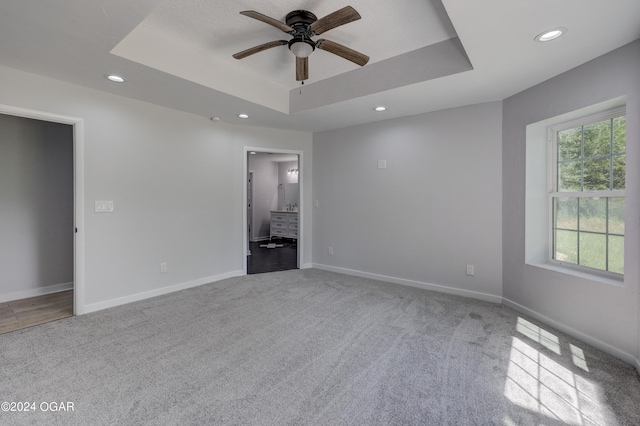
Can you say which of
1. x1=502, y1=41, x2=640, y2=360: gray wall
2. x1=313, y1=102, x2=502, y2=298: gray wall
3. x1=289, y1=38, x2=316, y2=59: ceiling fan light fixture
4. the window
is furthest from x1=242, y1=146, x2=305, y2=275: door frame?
the window

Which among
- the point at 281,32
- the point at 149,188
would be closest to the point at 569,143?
the point at 281,32

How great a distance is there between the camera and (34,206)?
3.62 meters

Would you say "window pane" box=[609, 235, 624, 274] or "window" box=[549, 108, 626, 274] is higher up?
"window" box=[549, 108, 626, 274]

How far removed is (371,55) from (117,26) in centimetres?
215

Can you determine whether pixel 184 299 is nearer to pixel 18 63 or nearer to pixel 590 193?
pixel 18 63

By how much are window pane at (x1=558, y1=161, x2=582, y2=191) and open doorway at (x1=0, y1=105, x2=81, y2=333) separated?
5079 millimetres

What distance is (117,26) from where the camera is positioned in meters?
2.01

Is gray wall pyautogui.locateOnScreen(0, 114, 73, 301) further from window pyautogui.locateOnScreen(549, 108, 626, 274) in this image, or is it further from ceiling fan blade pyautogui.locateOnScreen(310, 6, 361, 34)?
window pyautogui.locateOnScreen(549, 108, 626, 274)

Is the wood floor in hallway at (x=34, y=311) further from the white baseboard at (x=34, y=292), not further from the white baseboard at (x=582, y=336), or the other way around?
the white baseboard at (x=582, y=336)

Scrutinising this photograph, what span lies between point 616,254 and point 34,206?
6.12 meters

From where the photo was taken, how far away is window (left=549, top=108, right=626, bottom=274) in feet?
7.98

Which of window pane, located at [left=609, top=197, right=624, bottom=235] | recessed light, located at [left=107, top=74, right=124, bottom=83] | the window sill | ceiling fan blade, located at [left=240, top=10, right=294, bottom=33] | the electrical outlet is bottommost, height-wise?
the electrical outlet

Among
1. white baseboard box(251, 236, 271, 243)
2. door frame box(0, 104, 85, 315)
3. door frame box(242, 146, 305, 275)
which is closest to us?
door frame box(0, 104, 85, 315)

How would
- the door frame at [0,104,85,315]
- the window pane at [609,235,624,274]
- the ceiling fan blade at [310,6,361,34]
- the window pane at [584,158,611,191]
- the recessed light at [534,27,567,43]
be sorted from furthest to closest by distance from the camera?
the door frame at [0,104,85,315] < the window pane at [584,158,611,191] < the window pane at [609,235,624,274] < the recessed light at [534,27,567,43] < the ceiling fan blade at [310,6,361,34]
